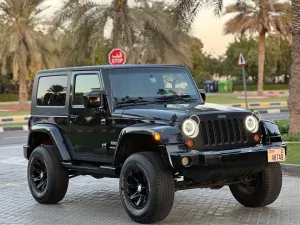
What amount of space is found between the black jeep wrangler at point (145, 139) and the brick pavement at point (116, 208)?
0.88ft

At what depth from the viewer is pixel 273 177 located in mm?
8016

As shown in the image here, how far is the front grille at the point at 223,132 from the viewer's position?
7.27 m

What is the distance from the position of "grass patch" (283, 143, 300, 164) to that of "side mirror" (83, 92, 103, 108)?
4.86 metres

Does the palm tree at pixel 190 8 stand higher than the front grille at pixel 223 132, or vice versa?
the palm tree at pixel 190 8

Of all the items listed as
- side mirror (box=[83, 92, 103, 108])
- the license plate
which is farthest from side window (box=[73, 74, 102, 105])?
the license plate

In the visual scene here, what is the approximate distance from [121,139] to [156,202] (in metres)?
0.94

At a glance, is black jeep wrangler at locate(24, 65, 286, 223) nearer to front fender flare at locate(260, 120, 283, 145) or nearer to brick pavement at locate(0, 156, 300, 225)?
front fender flare at locate(260, 120, 283, 145)

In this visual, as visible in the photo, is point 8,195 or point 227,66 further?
point 227,66

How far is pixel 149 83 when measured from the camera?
8391 mm

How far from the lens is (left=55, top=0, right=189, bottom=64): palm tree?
2905 centimetres

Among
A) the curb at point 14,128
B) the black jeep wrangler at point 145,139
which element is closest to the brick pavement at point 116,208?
the black jeep wrangler at point 145,139

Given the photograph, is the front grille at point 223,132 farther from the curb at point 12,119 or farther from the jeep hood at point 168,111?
the curb at point 12,119

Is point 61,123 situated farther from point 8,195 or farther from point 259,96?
point 259,96

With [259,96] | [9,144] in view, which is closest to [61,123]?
[9,144]
